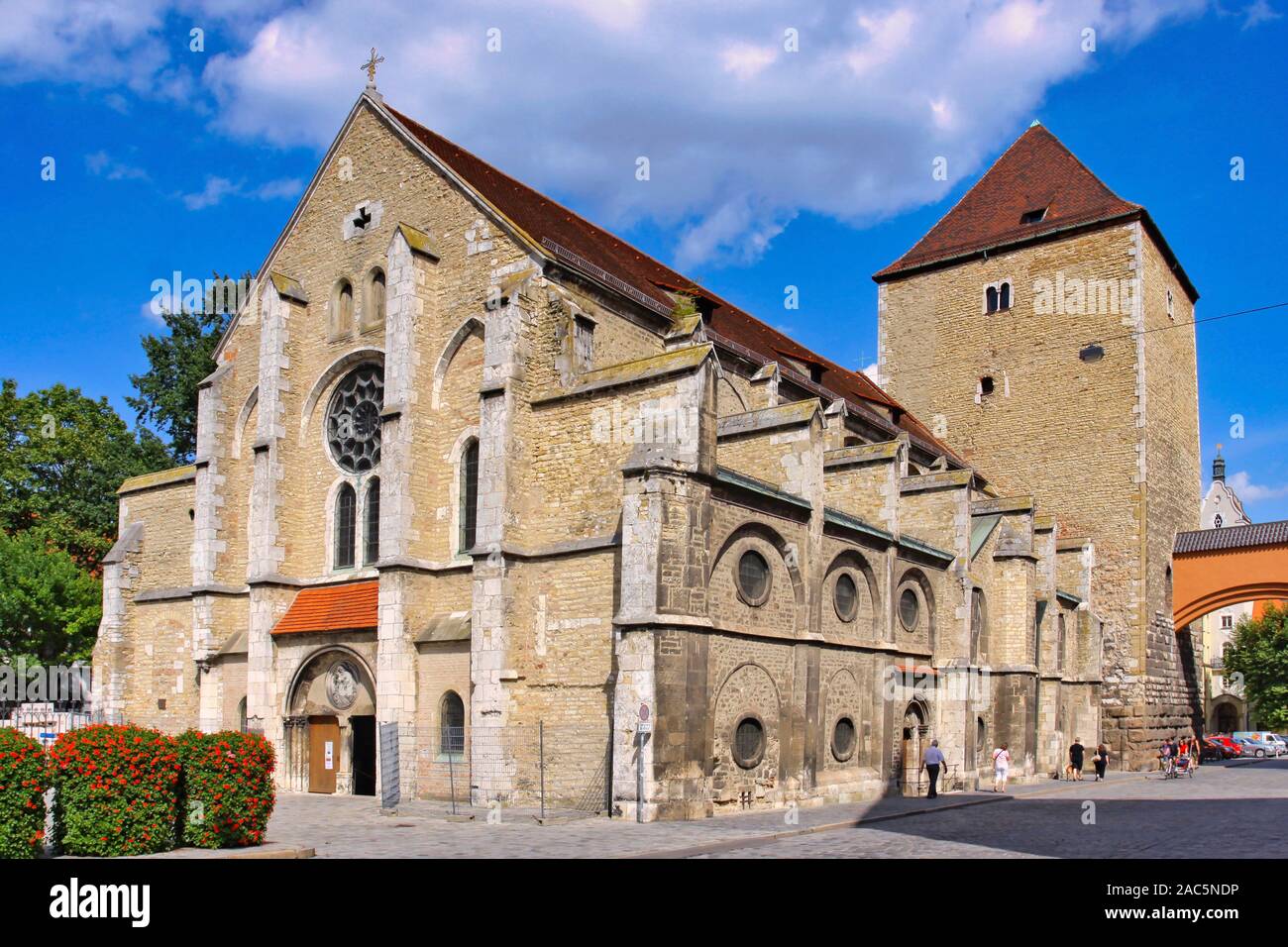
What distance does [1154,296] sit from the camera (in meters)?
40.7

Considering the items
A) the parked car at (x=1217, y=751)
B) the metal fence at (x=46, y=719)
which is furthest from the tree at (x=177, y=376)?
the parked car at (x=1217, y=751)

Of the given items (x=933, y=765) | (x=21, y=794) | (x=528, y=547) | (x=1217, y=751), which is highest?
(x=528, y=547)

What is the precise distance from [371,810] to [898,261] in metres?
32.5

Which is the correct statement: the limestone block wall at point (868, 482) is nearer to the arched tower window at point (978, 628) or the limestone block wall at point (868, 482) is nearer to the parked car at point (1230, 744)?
the arched tower window at point (978, 628)

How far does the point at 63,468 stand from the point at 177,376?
4.93 m

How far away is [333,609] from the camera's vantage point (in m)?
24.2

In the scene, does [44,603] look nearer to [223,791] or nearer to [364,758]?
[364,758]

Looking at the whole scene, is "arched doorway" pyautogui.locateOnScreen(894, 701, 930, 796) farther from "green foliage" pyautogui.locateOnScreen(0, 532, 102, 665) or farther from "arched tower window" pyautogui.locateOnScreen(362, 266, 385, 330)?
"green foliage" pyautogui.locateOnScreen(0, 532, 102, 665)

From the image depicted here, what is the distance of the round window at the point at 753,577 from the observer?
67.3 ft

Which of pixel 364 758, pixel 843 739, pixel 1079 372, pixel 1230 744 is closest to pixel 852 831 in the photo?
pixel 843 739

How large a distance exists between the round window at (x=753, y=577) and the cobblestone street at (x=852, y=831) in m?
3.66

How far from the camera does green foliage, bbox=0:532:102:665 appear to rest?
1405 inches
